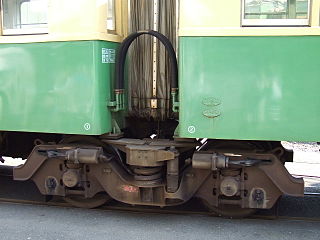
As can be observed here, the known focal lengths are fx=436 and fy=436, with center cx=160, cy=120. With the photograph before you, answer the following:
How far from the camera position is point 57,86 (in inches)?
181

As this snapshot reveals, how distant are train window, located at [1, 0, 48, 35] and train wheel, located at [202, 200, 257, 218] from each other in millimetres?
2672

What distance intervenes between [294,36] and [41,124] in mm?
2744

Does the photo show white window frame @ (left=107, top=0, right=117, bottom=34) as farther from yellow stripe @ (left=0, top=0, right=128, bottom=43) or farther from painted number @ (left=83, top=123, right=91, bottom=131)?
painted number @ (left=83, top=123, right=91, bottom=131)

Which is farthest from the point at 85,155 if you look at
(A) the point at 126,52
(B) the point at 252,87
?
(B) the point at 252,87

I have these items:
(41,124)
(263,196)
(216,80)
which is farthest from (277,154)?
(41,124)

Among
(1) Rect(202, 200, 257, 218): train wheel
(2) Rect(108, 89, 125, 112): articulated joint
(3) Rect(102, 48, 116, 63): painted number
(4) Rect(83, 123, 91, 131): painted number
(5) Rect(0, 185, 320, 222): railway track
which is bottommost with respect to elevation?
(5) Rect(0, 185, 320, 222): railway track

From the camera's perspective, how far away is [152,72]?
16.0 feet

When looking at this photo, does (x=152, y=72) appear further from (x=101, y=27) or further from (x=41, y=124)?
(x=41, y=124)

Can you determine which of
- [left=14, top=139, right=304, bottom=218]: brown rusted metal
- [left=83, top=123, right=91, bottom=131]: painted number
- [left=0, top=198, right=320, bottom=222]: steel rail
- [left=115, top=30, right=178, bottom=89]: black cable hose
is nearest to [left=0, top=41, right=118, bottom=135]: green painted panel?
[left=83, top=123, right=91, bottom=131]: painted number

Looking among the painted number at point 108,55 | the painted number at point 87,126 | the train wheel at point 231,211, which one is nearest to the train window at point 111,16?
the painted number at point 108,55

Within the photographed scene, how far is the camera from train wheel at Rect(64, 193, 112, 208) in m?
5.09

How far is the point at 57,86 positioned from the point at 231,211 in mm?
2320

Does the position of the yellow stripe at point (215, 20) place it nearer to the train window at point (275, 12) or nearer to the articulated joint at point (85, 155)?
the train window at point (275, 12)

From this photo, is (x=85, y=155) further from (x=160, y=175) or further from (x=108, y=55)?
(x=108, y=55)
